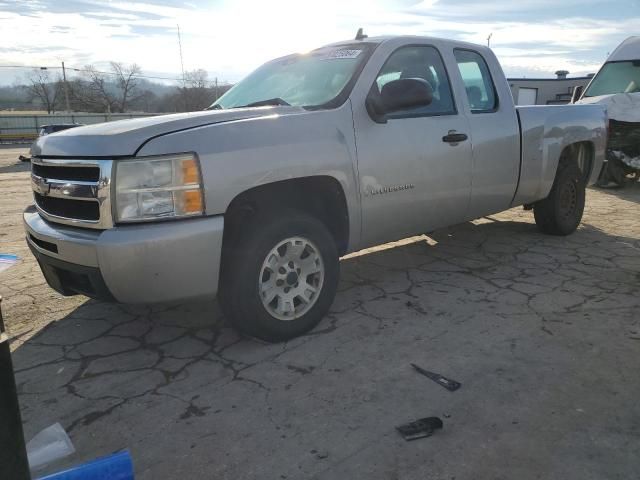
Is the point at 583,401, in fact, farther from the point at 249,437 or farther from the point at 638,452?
the point at 249,437

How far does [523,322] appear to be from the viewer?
3.66 meters

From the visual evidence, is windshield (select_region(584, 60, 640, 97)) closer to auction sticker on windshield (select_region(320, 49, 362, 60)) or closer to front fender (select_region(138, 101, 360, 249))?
auction sticker on windshield (select_region(320, 49, 362, 60))

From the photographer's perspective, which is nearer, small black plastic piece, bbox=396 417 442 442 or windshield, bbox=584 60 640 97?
small black plastic piece, bbox=396 417 442 442

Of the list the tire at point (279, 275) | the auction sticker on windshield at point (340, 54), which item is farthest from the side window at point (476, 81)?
the tire at point (279, 275)

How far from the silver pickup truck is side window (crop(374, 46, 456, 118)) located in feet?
0.04

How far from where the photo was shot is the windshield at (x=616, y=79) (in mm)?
10312

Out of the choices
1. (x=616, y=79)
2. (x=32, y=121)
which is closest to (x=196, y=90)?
(x=32, y=121)

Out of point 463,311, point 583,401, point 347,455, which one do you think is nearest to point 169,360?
point 347,455

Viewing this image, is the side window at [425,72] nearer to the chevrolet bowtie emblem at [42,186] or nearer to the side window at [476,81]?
the side window at [476,81]

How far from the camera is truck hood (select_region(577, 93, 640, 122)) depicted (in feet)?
31.3

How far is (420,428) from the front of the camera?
245cm

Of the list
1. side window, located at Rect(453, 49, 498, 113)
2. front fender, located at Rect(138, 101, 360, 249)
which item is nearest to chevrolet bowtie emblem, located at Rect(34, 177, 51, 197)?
front fender, located at Rect(138, 101, 360, 249)

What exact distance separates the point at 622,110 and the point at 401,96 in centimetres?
808

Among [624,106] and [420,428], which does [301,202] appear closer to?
[420,428]
